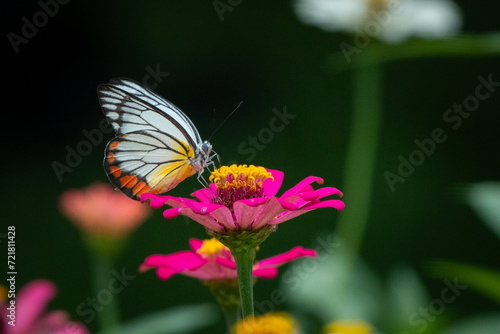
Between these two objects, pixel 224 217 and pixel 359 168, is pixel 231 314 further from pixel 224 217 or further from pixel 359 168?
pixel 359 168

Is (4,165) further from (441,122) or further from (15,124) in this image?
(441,122)

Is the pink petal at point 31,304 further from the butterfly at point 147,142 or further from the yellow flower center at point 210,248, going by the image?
the butterfly at point 147,142

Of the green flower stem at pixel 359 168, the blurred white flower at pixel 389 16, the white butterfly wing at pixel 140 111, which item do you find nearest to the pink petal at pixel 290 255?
the white butterfly wing at pixel 140 111

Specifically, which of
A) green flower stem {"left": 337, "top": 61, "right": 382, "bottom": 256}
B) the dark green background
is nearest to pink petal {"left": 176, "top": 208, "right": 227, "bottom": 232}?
green flower stem {"left": 337, "top": 61, "right": 382, "bottom": 256}

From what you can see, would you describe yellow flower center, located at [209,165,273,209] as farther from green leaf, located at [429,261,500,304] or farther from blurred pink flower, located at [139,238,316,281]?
green leaf, located at [429,261,500,304]

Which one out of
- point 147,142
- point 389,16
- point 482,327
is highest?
point 147,142

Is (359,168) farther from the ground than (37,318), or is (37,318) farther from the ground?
(37,318)

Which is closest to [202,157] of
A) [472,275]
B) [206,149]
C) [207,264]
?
[206,149]
